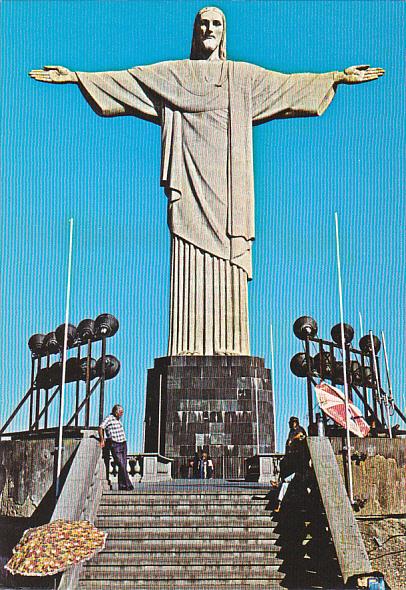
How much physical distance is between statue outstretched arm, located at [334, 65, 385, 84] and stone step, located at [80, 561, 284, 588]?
1551 centimetres

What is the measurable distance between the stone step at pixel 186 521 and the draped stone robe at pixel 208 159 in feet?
27.6

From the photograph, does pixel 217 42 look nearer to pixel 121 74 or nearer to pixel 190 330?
pixel 121 74

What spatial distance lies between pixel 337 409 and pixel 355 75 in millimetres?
11688

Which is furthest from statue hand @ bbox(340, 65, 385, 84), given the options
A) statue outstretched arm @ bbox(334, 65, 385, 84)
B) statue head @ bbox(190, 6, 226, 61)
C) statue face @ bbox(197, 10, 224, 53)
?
statue face @ bbox(197, 10, 224, 53)

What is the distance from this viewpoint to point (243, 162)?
2170 cm

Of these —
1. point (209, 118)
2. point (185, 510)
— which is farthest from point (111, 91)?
point (185, 510)

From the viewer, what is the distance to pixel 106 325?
749 inches

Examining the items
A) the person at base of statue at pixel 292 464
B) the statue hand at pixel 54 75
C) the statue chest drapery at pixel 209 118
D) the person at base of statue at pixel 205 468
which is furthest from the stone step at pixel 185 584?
the statue hand at pixel 54 75

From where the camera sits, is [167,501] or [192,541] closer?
[192,541]

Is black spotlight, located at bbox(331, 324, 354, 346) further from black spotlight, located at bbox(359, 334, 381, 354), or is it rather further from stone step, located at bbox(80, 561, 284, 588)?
stone step, located at bbox(80, 561, 284, 588)

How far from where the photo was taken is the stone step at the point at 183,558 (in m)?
11.2

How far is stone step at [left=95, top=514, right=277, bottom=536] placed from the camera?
39.9 feet

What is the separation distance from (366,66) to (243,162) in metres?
4.71

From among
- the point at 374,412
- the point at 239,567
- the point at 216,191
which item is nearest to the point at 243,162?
the point at 216,191
